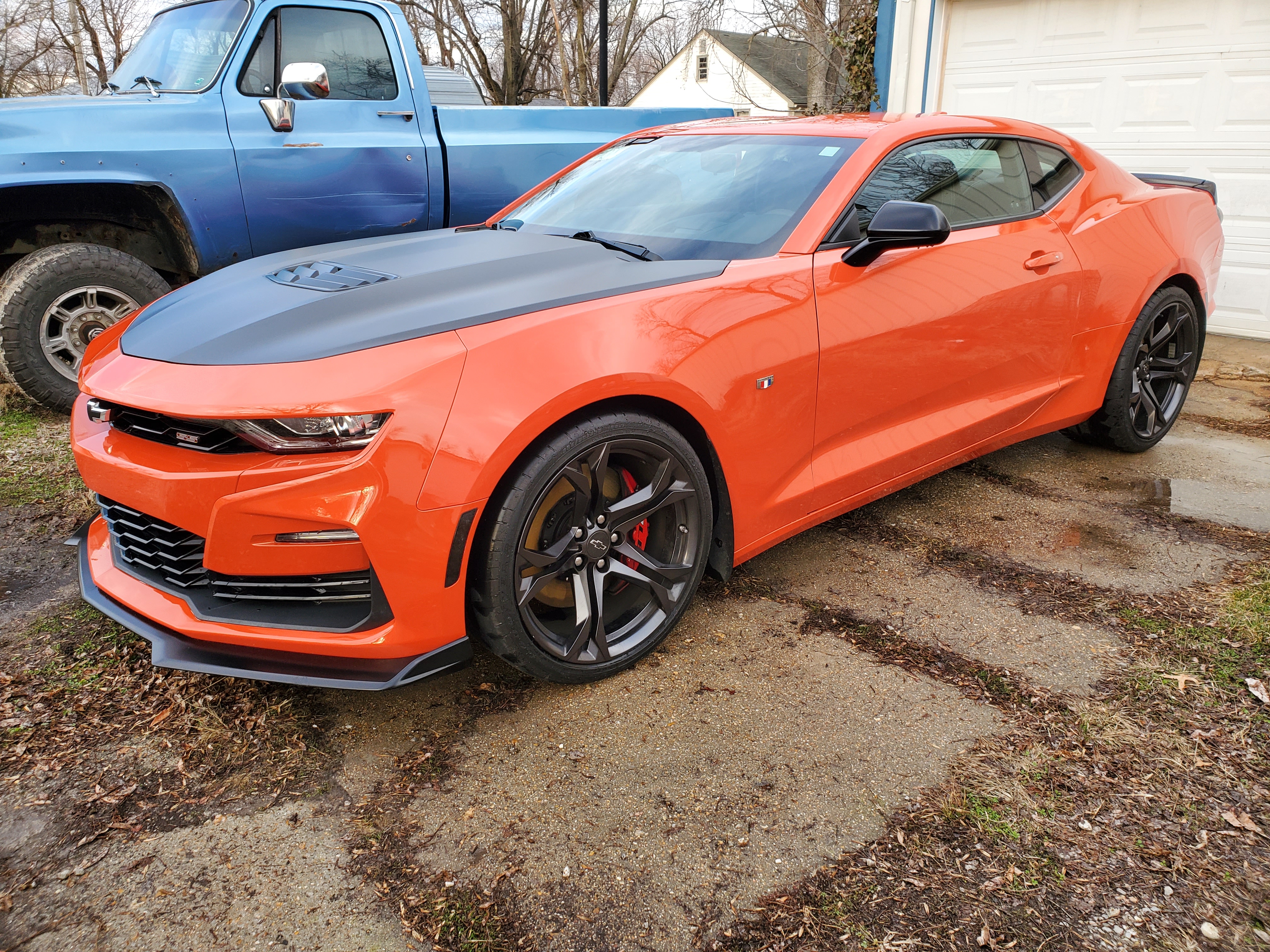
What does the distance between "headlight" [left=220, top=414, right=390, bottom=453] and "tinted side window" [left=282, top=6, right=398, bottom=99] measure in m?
3.94

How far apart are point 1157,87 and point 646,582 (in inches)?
276

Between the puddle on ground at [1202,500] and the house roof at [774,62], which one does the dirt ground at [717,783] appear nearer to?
the puddle on ground at [1202,500]

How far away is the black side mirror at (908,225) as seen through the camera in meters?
2.77

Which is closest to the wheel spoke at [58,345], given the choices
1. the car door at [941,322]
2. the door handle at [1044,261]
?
the car door at [941,322]

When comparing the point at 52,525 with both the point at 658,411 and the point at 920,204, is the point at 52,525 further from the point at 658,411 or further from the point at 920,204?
the point at 920,204

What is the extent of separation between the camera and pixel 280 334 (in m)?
2.25

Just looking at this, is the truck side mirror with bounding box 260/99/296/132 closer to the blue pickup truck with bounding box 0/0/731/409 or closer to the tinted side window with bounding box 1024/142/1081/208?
the blue pickup truck with bounding box 0/0/731/409

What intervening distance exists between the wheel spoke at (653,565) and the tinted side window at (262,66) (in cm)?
399

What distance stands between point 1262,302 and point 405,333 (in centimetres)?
732

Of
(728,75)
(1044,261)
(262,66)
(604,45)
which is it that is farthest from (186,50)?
(728,75)

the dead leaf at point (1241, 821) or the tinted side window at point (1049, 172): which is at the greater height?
the tinted side window at point (1049, 172)

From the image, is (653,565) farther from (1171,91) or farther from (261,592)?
(1171,91)

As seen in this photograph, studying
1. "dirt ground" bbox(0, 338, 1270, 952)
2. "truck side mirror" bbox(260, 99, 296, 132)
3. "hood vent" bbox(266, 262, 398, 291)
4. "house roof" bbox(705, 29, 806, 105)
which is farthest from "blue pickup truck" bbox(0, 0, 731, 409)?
"house roof" bbox(705, 29, 806, 105)

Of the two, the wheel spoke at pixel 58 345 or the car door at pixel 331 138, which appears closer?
the wheel spoke at pixel 58 345
